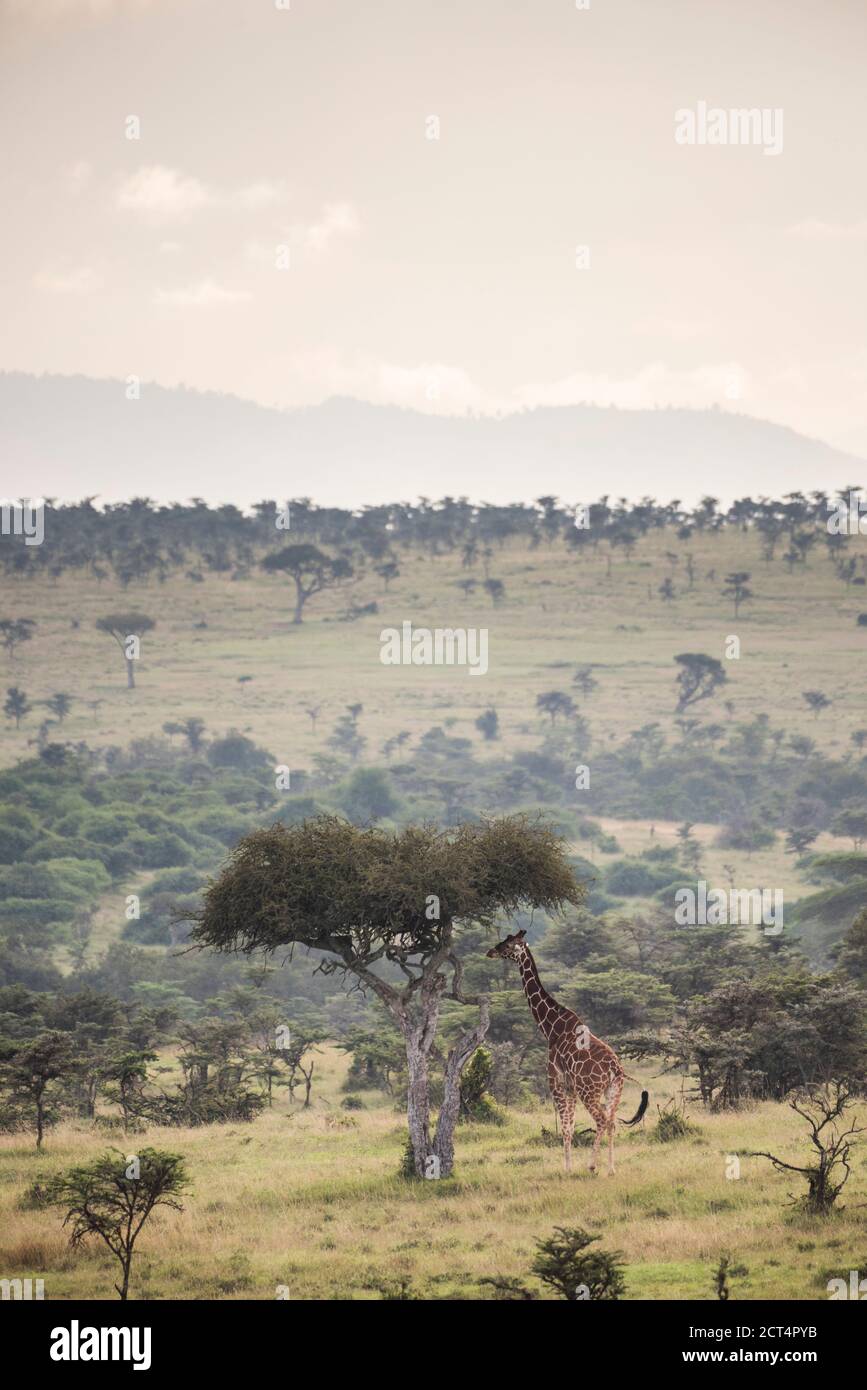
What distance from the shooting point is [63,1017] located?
36.3 metres

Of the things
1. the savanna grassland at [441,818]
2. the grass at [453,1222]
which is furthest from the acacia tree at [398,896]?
the savanna grassland at [441,818]

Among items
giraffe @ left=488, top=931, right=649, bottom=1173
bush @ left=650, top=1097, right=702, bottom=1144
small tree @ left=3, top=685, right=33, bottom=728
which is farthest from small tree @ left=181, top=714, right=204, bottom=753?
giraffe @ left=488, top=931, right=649, bottom=1173

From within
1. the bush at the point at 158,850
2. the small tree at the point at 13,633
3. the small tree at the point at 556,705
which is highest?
the small tree at the point at 13,633

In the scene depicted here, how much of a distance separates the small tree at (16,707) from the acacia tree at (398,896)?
88.7 meters

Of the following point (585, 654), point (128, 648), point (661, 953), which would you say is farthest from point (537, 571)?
point (661, 953)

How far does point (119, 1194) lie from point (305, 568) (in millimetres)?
111873

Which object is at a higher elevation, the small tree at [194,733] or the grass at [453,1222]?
the grass at [453,1222]

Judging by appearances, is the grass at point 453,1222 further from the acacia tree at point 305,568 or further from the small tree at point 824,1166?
the acacia tree at point 305,568

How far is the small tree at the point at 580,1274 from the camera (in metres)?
14.5

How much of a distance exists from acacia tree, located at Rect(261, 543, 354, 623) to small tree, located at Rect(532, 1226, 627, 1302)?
11397cm

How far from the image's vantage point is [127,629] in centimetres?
11662

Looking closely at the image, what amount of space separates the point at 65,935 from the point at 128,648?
53.9m

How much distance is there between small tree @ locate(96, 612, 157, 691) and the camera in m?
116
